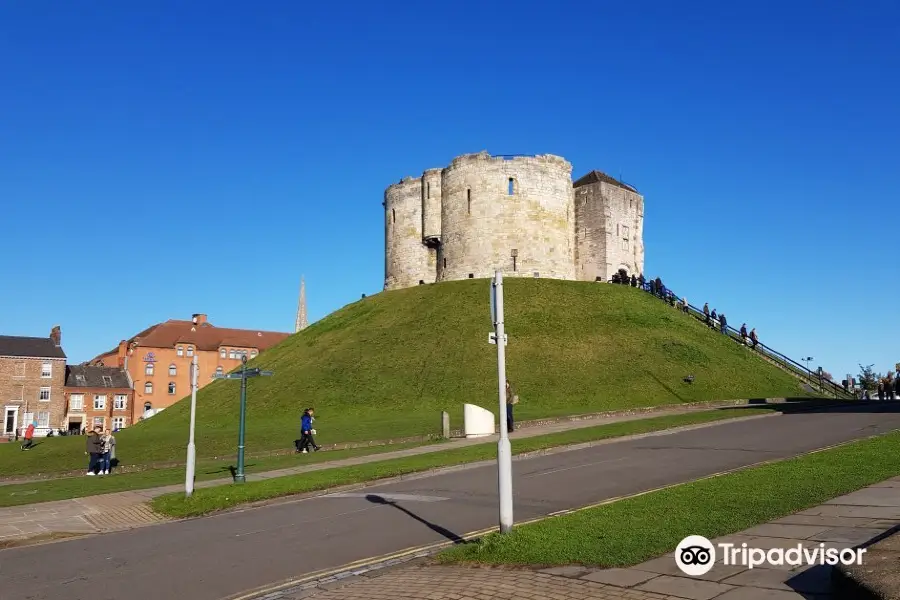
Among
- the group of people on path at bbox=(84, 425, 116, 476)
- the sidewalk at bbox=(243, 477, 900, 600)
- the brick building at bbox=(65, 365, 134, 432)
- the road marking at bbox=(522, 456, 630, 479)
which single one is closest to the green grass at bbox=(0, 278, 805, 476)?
the group of people on path at bbox=(84, 425, 116, 476)

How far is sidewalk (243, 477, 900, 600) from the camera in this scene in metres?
6.52

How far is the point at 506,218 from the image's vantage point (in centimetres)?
6150

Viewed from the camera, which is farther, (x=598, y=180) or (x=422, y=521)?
(x=598, y=180)

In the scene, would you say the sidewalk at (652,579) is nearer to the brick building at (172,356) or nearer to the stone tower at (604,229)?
the stone tower at (604,229)

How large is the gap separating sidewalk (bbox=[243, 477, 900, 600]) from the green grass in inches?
734

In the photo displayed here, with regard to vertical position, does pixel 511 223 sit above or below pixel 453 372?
above

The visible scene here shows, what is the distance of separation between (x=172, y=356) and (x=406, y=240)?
42.0 meters

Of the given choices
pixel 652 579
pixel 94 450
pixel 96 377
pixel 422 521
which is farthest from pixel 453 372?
pixel 96 377

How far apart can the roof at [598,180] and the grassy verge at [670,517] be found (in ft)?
185

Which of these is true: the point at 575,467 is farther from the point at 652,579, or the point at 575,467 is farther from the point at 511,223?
the point at 511,223

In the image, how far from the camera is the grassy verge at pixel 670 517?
8250 millimetres

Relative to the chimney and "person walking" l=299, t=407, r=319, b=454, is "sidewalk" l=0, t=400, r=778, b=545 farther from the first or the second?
the chimney

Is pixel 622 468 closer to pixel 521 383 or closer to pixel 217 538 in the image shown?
pixel 217 538

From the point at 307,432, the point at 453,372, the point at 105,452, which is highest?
the point at 453,372
